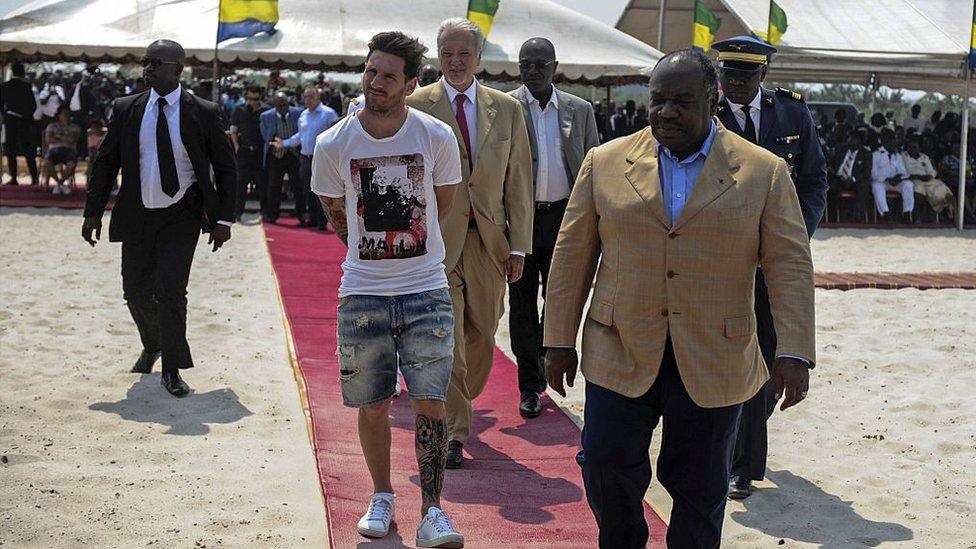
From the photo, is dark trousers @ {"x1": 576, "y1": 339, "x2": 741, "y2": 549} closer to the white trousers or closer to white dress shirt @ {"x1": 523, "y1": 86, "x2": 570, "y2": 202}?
white dress shirt @ {"x1": 523, "y1": 86, "x2": 570, "y2": 202}

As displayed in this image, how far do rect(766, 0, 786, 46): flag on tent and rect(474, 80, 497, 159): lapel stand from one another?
44.4 feet

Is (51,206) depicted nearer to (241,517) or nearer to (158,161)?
(158,161)

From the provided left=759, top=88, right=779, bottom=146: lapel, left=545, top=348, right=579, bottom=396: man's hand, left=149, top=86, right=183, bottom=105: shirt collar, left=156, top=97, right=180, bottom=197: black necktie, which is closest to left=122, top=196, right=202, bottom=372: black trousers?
left=156, top=97, right=180, bottom=197: black necktie

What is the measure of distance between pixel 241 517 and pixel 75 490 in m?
0.78

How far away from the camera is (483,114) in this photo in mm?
5734

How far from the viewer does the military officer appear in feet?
17.3

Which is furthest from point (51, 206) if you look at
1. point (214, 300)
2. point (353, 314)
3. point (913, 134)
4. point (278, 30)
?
point (353, 314)

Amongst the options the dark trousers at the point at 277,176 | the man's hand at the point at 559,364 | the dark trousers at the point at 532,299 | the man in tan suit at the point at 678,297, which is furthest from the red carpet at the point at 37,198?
the man in tan suit at the point at 678,297

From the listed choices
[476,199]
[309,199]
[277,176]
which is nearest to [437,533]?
[476,199]

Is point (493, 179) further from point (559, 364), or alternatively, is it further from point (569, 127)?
point (559, 364)

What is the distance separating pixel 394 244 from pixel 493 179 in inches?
53.3

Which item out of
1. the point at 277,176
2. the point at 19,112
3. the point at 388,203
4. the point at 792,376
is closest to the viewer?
the point at 792,376

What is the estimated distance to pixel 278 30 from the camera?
20.0 meters

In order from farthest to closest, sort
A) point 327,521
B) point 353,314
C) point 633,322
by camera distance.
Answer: point 327,521
point 353,314
point 633,322
